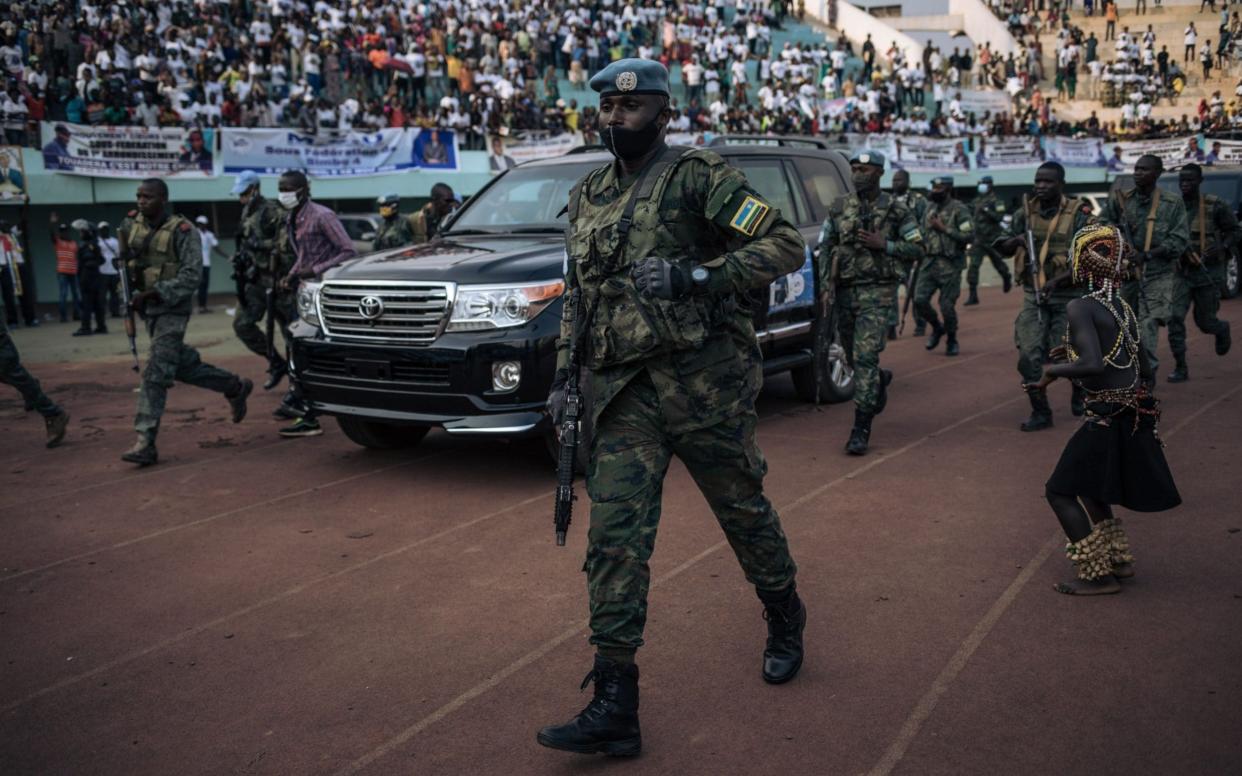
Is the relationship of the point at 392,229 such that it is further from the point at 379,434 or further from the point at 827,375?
the point at 827,375

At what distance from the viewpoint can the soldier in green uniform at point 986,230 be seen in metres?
13.9

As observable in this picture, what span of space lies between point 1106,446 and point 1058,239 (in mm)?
3625

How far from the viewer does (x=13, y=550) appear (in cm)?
580

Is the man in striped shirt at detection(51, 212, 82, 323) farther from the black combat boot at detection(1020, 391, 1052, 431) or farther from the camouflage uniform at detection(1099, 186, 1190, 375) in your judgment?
the camouflage uniform at detection(1099, 186, 1190, 375)

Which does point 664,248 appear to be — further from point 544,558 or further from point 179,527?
point 179,527

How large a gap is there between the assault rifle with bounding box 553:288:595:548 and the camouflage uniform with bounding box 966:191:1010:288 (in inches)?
436

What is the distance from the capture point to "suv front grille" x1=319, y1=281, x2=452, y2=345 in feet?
20.8

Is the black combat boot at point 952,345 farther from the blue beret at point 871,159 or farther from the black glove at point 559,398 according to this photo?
the black glove at point 559,398

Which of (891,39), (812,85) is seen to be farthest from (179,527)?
(891,39)

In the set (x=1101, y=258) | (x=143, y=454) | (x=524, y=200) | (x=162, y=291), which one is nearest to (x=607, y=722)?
(x=1101, y=258)

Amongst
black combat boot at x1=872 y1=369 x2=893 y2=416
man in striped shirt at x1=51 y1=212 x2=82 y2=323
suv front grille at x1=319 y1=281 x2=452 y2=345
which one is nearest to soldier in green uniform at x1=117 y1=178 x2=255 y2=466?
suv front grille at x1=319 y1=281 x2=452 y2=345

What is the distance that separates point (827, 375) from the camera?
8953 mm

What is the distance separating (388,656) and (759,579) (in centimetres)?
151

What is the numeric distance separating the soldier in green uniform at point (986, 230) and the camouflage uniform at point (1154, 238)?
464 centimetres
